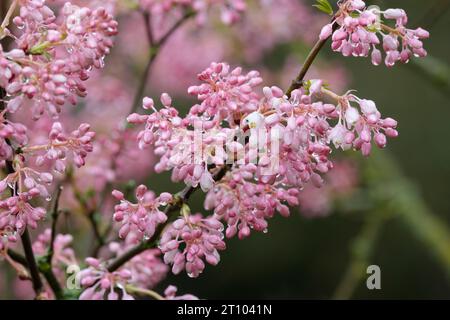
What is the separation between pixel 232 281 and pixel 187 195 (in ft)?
14.4

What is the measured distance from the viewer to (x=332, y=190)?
327cm

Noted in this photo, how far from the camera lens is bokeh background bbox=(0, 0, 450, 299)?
3281 mm

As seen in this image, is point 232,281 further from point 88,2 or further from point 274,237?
point 88,2

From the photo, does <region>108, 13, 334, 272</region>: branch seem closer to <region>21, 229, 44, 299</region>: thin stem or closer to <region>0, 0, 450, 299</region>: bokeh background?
<region>21, 229, 44, 299</region>: thin stem

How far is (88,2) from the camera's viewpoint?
6.92 ft

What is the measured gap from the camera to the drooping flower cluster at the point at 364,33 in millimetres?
1205

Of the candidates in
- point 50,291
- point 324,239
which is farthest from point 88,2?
point 324,239

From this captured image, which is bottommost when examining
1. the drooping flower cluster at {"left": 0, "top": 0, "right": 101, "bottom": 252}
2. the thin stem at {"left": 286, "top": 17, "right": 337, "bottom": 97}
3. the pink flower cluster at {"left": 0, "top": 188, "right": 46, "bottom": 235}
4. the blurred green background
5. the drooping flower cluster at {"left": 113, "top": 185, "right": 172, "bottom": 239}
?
the blurred green background

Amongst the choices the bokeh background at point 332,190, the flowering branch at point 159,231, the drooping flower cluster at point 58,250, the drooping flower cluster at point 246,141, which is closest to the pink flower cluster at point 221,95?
the drooping flower cluster at point 246,141

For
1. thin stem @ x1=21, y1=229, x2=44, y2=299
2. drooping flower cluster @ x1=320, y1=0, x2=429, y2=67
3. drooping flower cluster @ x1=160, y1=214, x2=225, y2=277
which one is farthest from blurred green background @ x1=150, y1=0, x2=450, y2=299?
drooping flower cluster @ x1=320, y1=0, x2=429, y2=67

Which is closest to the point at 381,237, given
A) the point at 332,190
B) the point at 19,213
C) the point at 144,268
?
the point at 332,190

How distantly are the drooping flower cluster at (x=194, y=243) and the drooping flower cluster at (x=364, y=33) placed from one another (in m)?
0.41

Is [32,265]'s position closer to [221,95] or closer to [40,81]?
[40,81]

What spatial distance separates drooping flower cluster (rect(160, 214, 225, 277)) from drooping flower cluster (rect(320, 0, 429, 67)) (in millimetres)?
405
